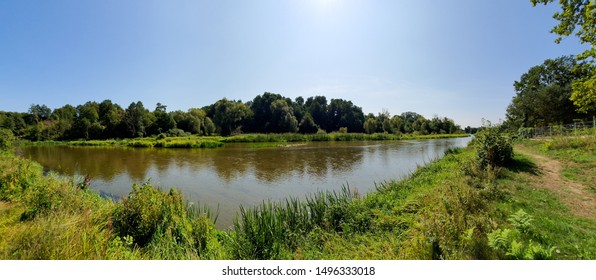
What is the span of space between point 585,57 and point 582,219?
6.93 meters

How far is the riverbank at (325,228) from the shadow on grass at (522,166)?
1522mm

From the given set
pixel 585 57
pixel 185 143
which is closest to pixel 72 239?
pixel 585 57

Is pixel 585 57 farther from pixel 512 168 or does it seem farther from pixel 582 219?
pixel 582 219

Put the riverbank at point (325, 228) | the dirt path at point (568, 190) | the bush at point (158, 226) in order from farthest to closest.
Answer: the dirt path at point (568, 190), the bush at point (158, 226), the riverbank at point (325, 228)

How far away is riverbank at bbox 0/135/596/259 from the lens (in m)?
4.23

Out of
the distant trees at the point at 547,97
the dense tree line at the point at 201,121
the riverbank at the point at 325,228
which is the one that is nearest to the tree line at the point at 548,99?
the distant trees at the point at 547,97

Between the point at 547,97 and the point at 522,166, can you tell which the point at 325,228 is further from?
the point at 547,97

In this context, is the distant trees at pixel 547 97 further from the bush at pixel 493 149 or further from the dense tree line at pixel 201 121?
the dense tree line at pixel 201 121

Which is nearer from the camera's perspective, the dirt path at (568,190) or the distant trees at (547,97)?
the dirt path at (568,190)

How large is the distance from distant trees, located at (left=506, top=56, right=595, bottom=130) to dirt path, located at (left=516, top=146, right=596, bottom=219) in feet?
73.0

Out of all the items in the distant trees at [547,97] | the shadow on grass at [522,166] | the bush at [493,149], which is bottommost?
the shadow on grass at [522,166]

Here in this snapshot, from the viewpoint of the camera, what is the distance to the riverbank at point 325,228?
13.9 feet

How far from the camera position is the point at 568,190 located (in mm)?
8086

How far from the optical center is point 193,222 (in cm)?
657
